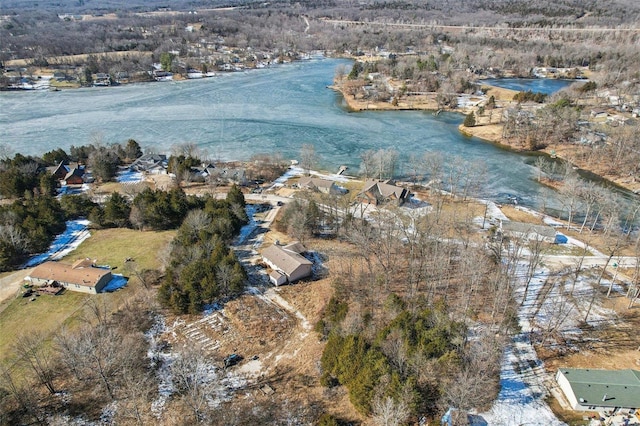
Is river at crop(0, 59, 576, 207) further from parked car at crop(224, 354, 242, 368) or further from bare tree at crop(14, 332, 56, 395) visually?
bare tree at crop(14, 332, 56, 395)

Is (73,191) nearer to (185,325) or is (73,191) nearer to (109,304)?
(109,304)

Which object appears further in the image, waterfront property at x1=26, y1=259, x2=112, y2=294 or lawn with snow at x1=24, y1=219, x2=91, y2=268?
lawn with snow at x1=24, y1=219, x2=91, y2=268

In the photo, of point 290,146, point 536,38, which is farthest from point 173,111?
point 536,38

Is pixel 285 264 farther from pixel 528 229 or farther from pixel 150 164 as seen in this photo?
pixel 150 164

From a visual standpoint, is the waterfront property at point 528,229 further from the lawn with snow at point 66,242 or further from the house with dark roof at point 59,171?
the house with dark roof at point 59,171

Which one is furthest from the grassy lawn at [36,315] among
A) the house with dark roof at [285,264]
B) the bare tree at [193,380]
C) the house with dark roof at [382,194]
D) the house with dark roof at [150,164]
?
the house with dark roof at [382,194]

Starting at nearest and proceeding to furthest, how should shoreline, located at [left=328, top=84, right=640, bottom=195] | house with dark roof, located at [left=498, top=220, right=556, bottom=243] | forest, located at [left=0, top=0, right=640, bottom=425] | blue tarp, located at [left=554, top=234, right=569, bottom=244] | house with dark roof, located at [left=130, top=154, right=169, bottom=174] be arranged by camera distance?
forest, located at [left=0, top=0, right=640, bottom=425] < house with dark roof, located at [left=498, top=220, right=556, bottom=243] < blue tarp, located at [left=554, top=234, right=569, bottom=244] < shoreline, located at [left=328, top=84, right=640, bottom=195] < house with dark roof, located at [left=130, top=154, right=169, bottom=174]

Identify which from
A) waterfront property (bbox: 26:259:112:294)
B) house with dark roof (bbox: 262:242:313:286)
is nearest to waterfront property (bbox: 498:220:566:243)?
house with dark roof (bbox: 262:242:313:286)
